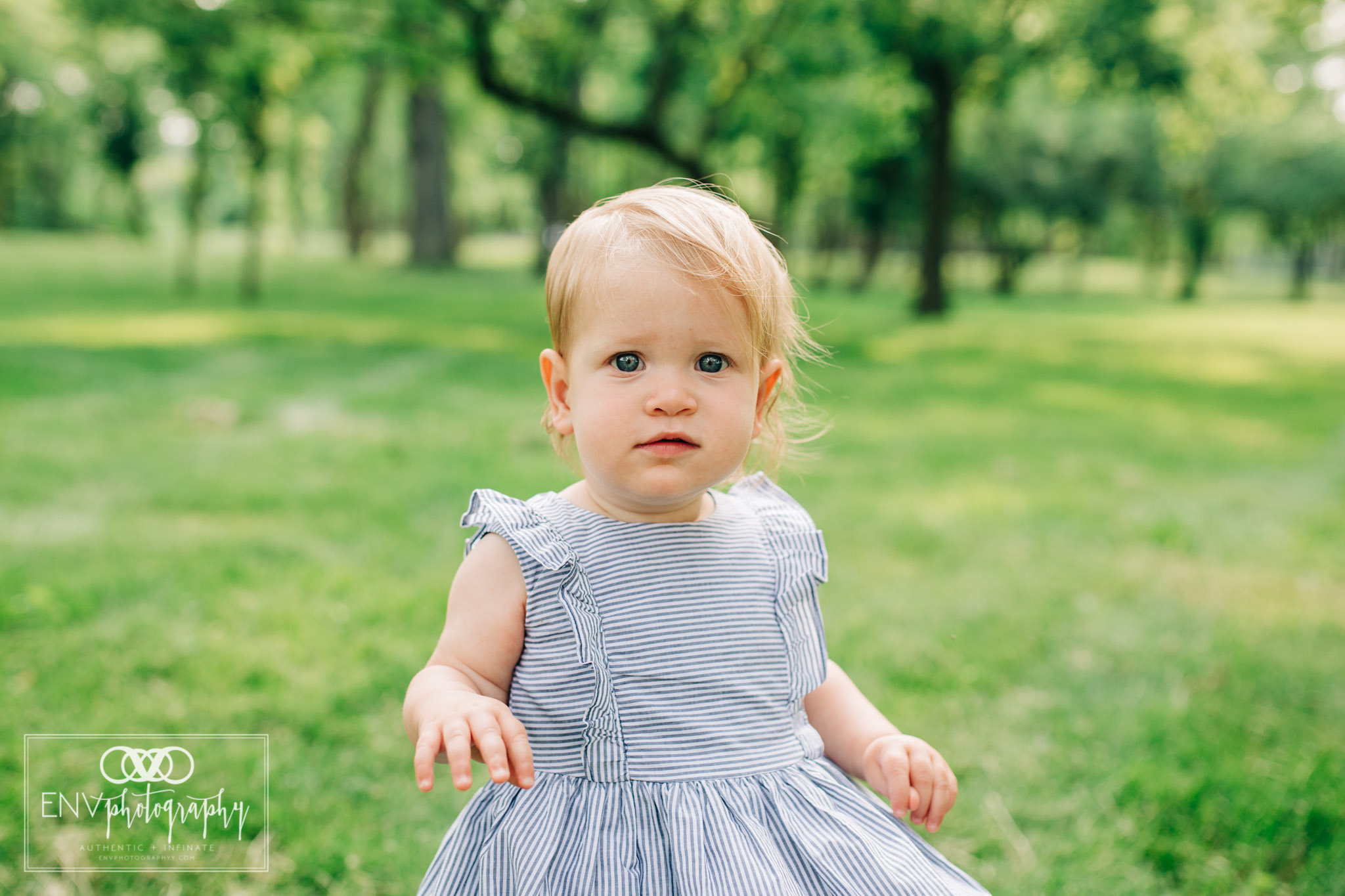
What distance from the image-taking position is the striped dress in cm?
133

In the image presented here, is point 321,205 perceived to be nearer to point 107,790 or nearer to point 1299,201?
point 1299,201

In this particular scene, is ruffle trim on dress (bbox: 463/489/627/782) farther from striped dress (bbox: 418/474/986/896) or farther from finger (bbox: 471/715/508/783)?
finger (bbox: 471/715/508/783)

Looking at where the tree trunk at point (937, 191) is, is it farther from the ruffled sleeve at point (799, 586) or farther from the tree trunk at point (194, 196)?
the ruffled sleeve at point (799, 586)

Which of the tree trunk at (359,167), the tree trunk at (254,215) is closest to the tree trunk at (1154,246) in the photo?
the tree trunk at (359,167)

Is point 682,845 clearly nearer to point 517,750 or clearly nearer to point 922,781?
point 517,750

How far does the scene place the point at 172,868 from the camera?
A: 2162mm

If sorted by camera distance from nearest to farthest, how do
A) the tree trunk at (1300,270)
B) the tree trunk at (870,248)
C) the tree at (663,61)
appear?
the tree at (663,61) → the tree trunk at (870,248) → the tree trunk at (1300,270)

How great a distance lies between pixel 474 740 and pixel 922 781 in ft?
2.26

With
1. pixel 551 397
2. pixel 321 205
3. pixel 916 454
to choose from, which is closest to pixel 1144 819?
pixel 551 397

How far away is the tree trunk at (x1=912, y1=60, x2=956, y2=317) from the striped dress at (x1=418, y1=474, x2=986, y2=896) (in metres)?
16.3

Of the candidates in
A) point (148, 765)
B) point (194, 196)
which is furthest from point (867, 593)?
point (194, 196)

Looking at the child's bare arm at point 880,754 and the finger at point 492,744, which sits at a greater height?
the finger at point 492,744

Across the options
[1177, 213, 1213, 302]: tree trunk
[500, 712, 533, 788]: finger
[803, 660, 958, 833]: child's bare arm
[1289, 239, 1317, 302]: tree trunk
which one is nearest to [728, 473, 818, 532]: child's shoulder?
[803, 660, 958, 833]: child's bare arm

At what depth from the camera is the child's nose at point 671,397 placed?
4.45 feet
